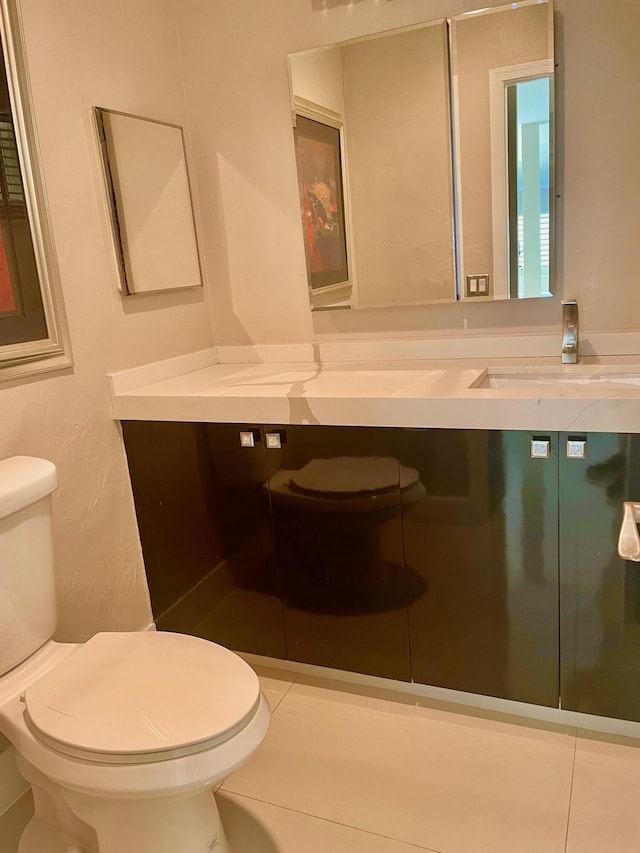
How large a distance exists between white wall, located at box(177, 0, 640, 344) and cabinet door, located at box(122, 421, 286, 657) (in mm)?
564

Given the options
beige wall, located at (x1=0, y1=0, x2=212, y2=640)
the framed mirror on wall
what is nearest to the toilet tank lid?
beige wall, located at (x1=0, y1=0, x2=212, y2=640)

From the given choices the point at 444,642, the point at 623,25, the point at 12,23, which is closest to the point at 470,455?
the point at 444,642

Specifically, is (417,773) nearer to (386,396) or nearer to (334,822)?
(334,822)

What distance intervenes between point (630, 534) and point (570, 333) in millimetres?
655

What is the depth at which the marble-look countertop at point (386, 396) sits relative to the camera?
1401mm

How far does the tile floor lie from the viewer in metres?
1.38

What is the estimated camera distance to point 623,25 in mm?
Result: 1625

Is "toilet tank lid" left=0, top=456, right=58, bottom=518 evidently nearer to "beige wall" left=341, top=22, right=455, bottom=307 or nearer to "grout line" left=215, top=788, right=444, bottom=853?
"grout line" left=215, top=788, right=444, bottom=853

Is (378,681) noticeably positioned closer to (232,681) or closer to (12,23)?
(232,681)

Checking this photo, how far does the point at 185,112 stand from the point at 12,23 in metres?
0.68

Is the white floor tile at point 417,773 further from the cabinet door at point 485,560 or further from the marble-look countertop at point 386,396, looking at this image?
the marble-look countertop at point 386,396

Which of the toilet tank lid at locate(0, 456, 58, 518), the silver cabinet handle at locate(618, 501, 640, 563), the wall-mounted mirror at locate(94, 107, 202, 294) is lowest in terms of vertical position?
the silver cabinet handle at locate(618, 501, 640, 563)

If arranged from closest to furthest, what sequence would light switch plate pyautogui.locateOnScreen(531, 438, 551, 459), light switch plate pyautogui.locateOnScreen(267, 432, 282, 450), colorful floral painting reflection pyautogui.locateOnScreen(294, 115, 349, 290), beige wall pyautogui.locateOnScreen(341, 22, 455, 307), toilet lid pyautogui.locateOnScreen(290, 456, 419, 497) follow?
1. light switch plate pyautogui.locateOnScreen(531, 438, 551, 459)
2. toilet lid pyautogui.locateOnScreen(290, 456, 419, 497)
3. light switch plate pyautogui.locateOnScreen(267, 432, 282, 450)
4. beige wall pyautogui.locateOnScreen(341, 22, 455, 307)
5. colorful floral painting reflection pyautogui.locateOnScreen(294, 115, 349, 290)

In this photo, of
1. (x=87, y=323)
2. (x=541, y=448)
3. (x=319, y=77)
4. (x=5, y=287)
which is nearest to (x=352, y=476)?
(x=541, y=448)
